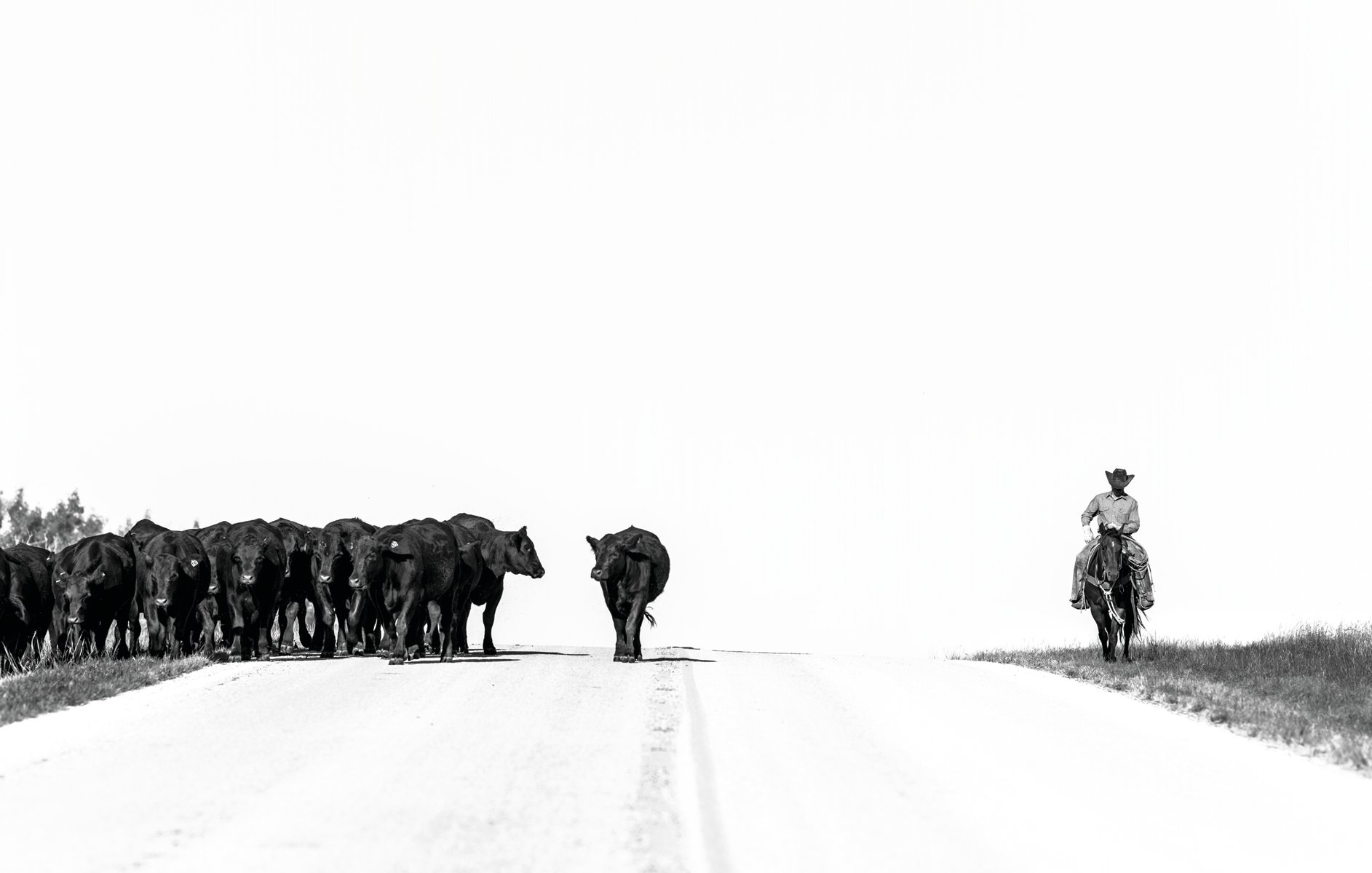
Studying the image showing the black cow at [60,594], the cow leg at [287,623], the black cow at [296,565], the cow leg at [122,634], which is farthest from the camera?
the cow leg at [287,623]

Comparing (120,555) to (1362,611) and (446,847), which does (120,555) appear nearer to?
(446,847)

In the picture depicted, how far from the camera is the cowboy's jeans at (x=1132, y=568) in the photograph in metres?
23.0

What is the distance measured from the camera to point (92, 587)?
79.9 feet

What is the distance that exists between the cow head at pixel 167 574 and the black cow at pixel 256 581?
0.68 metres

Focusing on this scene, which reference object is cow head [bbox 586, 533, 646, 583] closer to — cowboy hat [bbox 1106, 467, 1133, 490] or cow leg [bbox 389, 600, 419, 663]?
cow leg [bbox 389, 600, 419, 663]

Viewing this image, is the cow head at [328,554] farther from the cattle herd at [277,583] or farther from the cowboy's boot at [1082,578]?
the cowboy's boot at [1082,578]

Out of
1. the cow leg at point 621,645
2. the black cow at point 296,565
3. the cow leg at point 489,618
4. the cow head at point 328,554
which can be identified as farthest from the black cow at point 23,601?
the cow leg at point 621,645

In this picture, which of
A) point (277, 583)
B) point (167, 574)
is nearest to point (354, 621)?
point (277, 583)

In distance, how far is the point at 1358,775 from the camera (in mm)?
13258

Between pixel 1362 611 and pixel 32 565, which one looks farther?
pixel 1362 611

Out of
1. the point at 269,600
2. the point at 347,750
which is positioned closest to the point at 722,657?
the point at 269,600

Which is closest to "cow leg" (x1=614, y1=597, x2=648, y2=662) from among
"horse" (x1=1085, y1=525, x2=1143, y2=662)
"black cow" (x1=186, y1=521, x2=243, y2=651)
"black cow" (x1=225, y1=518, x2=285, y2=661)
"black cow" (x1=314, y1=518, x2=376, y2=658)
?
"black cow" (x1=314, y1=518, x2=376, y2=658)

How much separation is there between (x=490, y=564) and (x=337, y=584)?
8.87 ft

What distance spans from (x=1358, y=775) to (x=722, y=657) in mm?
12648
